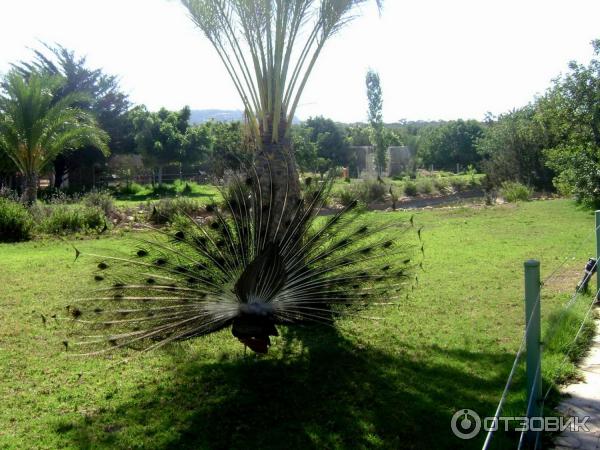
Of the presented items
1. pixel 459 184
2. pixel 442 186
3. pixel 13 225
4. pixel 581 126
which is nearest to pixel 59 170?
pixel 13 225

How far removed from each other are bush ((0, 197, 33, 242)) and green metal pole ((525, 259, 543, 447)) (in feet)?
48.6

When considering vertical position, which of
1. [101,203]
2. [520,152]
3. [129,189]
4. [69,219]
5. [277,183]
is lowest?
[129,189]

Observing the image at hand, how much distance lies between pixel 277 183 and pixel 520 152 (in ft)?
87.3

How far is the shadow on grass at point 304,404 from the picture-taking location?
4.45m

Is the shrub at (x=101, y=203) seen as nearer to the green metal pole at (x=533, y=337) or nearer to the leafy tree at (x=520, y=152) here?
the green metal pole at (x=533, y=337)

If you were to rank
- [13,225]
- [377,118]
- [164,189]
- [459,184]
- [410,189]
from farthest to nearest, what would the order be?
[377,118], [164,189], [459,184], [410,189], [13,225]

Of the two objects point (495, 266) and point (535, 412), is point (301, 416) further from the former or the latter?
point (495, 266)

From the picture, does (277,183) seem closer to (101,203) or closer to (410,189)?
(101,203)

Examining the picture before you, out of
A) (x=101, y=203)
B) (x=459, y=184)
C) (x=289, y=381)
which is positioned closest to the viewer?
(x=289, y=381)

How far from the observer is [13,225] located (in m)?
15.9

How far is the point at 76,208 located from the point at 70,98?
17.8 feet

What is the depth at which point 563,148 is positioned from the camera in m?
20.9

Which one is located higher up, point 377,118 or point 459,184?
point 377,118

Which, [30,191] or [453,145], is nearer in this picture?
[30,191]
